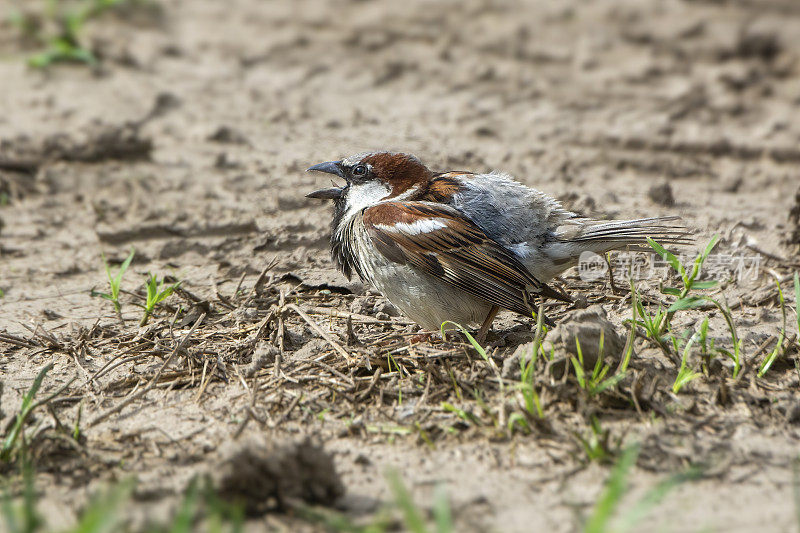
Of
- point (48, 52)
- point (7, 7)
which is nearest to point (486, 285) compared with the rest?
point (48, 52)

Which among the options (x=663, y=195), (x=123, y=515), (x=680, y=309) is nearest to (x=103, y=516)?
(x=123, y=515)

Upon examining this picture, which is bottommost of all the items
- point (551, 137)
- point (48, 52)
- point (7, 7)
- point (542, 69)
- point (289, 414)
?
point (289, 414)

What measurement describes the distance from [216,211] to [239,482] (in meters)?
3.34

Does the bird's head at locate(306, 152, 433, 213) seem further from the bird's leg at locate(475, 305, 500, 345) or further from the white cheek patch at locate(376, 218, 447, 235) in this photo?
the bird's leg at locate(475, 305, 500, 345)

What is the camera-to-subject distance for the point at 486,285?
13.4 ft

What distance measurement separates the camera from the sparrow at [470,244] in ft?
13.6

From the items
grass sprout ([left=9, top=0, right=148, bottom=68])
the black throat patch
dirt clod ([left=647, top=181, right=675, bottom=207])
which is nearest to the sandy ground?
dirt clod ([left=647, top=181, right=675, bottom=207])

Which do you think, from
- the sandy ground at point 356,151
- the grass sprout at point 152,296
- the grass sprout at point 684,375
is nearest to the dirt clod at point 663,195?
the sandy ground at point 356,151

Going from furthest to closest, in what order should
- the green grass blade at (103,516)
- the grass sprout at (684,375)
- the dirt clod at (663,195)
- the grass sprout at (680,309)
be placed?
the dirt clod at (663,195) → the grass sprout at (680,309) → the grass sprout at (684,375) → the green grass blade at (103,516)

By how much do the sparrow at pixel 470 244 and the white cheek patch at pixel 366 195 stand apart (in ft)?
0.53

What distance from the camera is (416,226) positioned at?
4203mm

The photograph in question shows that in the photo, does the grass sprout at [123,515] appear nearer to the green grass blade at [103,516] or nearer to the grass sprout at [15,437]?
the green grass blade at [103,516]

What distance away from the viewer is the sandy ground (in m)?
3.14

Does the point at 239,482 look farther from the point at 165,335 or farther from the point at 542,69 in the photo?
the point at 542,69
